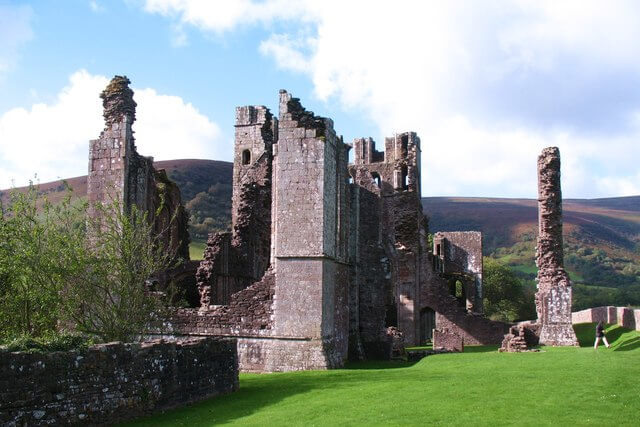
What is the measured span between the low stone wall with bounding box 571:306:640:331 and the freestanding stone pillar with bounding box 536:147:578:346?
3.00 metres

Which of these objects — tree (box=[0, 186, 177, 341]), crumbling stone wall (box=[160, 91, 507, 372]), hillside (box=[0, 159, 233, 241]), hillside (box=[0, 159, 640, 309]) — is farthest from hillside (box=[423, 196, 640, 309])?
tree (box=[0, 186, 177, 341])

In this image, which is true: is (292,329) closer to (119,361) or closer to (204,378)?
(204,378)

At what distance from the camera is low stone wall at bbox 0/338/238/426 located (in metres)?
8.83

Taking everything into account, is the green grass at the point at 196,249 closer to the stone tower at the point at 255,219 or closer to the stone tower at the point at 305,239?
the stone tower at the point at 255,219

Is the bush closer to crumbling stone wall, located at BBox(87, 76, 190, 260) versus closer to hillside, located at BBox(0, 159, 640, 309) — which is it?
crumbling stone wall, located at BBox(87, 76, 190, 260)

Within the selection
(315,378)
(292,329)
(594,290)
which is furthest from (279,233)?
(594,290)

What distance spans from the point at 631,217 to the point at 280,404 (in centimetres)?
12632

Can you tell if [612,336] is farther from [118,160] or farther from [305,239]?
[118,160]

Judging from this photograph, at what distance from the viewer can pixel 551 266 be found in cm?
2714

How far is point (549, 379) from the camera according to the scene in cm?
1335

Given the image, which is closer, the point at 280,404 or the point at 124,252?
the point at 280,404

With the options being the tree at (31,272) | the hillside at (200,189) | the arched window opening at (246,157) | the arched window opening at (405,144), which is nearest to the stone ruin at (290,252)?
the arched window opening at (246,157)

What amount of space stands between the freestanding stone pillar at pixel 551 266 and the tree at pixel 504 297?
90.7 feet

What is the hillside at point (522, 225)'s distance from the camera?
221ft
